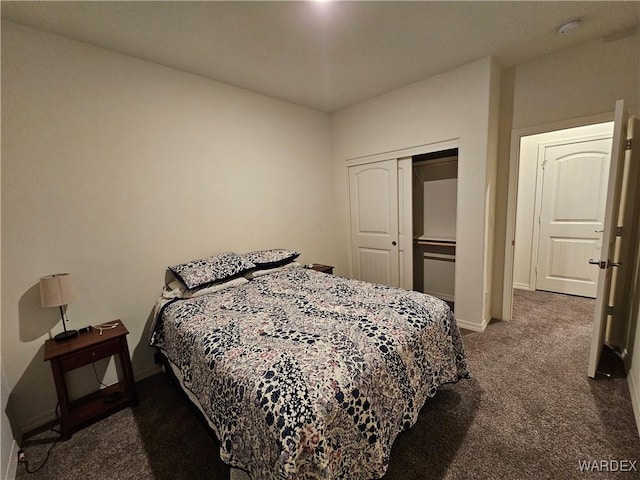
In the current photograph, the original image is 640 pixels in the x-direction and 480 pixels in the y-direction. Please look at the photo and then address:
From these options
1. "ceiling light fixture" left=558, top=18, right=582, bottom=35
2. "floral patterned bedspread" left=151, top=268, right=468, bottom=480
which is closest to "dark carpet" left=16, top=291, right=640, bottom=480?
"floral patterned bedspread" left=151, top=268, right=468, bottom=480

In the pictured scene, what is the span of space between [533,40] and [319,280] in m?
2.67

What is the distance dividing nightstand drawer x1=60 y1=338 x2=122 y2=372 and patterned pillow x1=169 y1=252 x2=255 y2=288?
0.61m

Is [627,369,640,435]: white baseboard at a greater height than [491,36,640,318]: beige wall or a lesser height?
lesser

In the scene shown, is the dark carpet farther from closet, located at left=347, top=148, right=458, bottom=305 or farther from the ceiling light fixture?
the ceiling light fixture

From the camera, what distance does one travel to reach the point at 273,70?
2.57 meters

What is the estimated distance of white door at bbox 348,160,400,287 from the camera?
341 centimetres

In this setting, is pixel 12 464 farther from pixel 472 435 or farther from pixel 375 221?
pixel 375 221

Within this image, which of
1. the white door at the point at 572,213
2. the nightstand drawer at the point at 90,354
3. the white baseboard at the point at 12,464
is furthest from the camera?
the white door at the point at 572,213

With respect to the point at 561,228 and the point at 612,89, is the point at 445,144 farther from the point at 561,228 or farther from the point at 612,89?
the point at 561,228

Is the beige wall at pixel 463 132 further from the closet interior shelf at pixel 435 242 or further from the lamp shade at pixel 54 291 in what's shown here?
the lamp shade at pixel 54 291

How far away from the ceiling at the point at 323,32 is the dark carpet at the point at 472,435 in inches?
103

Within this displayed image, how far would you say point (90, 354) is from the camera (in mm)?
1827

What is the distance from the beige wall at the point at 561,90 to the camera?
2.19 meters

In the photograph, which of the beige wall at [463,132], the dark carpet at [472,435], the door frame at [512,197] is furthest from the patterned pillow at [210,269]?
the door frame at [512,197]
